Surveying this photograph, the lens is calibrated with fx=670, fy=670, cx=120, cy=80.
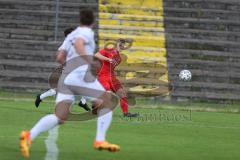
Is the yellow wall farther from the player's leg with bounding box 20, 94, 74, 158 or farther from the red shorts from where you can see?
the player's leg with bounding box 20, 94, 74, 158

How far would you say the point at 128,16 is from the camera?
2675cm

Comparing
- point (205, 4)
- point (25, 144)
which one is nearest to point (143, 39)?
point (205, 4)

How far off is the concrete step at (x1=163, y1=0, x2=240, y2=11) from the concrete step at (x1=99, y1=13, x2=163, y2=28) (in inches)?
39.7

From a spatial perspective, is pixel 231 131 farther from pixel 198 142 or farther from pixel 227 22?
pixel 227 22

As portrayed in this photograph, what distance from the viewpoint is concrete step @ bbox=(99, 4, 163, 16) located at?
88.2 ft

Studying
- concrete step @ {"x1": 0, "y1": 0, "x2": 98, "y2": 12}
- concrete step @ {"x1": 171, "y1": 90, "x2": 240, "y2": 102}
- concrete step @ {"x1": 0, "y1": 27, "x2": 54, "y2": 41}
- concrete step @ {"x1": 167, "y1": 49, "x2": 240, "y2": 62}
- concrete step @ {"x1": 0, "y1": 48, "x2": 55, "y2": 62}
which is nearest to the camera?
concrete step @ {"x1": 171, "y1": 90, "x2": 240, "y2": 102}

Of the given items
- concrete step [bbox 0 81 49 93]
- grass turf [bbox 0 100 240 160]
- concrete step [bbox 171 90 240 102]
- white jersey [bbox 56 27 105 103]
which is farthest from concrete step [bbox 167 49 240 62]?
white jersey [bbox 56 27 105 103]

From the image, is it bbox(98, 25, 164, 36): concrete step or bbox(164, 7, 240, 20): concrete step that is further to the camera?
bbox(164, 7, 240, 20): concrete step

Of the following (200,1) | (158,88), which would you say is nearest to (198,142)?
(158,88)

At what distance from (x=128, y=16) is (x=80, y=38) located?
1759 centimetres

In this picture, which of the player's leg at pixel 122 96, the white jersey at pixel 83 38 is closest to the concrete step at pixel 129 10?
the player's leg at pixel 122 96

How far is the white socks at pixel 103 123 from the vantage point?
9609 millimetres

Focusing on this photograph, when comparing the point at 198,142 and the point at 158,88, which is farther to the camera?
the point at 158,88

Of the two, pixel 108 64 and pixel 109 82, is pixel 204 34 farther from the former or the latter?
pixel 109 82
